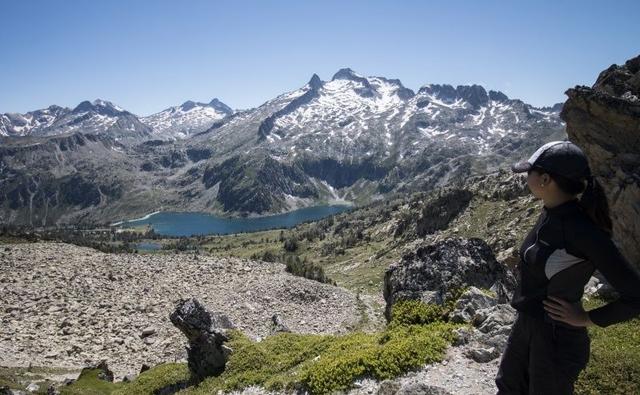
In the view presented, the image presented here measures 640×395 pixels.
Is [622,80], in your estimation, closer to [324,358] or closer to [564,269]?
[324,358]

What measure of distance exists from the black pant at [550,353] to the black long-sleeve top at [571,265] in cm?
20

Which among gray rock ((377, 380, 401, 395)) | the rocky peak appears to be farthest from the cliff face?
gray rock ((377, 380, 401, 395))

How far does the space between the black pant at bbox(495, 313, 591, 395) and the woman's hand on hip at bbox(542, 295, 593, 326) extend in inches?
10.8

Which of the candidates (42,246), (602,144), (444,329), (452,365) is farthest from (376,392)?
(42,246)

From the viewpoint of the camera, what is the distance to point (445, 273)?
62.2 feet

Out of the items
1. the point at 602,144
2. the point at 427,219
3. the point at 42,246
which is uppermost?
the point at 602,144

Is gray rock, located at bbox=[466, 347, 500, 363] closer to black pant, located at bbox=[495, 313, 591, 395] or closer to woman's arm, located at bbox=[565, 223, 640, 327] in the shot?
black pant, located at bbox=[495, 313, 591, 395]

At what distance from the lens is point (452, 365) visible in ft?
45.0

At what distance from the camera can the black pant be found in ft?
22.2

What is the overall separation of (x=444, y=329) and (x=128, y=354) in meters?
31.6

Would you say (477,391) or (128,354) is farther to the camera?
(128,354)

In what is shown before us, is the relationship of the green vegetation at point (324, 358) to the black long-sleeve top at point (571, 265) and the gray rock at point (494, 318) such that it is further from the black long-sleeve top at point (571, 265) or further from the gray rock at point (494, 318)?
the black long-sleeve top at point (571, 265)

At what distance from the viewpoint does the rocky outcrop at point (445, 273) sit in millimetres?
18562

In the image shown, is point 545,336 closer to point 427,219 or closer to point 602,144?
point 602,144
